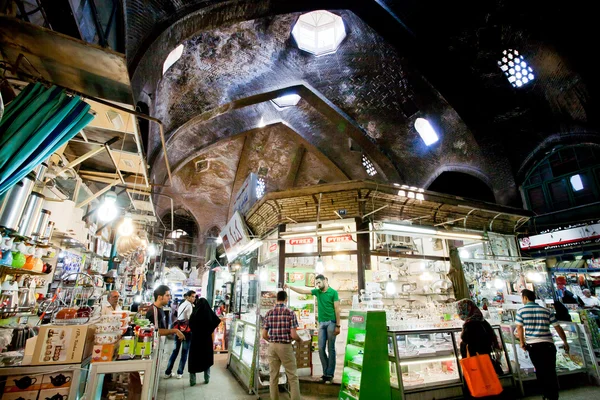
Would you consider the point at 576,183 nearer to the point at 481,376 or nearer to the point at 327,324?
the point at 481,376

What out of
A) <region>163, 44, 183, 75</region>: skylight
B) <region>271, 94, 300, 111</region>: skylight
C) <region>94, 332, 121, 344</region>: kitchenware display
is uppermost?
<region>271, 94, 300, 111</region>: skylight

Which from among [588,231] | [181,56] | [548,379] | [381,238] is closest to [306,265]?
[381,238]

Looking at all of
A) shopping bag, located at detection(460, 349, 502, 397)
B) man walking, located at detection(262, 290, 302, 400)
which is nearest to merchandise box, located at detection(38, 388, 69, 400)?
man walking, located at detection(262, 290, 302, 400)

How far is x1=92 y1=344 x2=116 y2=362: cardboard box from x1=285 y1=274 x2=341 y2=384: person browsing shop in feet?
12.1

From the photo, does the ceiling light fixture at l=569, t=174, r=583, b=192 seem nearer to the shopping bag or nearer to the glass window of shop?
the glass window of shop

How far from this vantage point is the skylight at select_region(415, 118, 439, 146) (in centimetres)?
1323

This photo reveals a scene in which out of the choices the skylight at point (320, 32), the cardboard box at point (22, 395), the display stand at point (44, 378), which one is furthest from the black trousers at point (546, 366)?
the skylight at point (320, 32)

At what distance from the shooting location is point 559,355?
6.09 meters

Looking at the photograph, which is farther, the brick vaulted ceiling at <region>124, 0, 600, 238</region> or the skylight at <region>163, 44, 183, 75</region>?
the skylight at <region>163, 44, 183, 75</region>

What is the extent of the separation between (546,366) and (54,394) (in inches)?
256

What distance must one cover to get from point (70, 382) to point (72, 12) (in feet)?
16.5

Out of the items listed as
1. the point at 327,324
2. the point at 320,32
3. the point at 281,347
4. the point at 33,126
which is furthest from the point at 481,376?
the point at 320,32

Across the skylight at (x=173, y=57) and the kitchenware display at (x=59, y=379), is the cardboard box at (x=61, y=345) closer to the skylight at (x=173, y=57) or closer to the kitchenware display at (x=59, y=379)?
the kitchenware display at (x=59, y=379)

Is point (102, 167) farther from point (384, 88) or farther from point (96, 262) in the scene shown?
point (384, 88)
